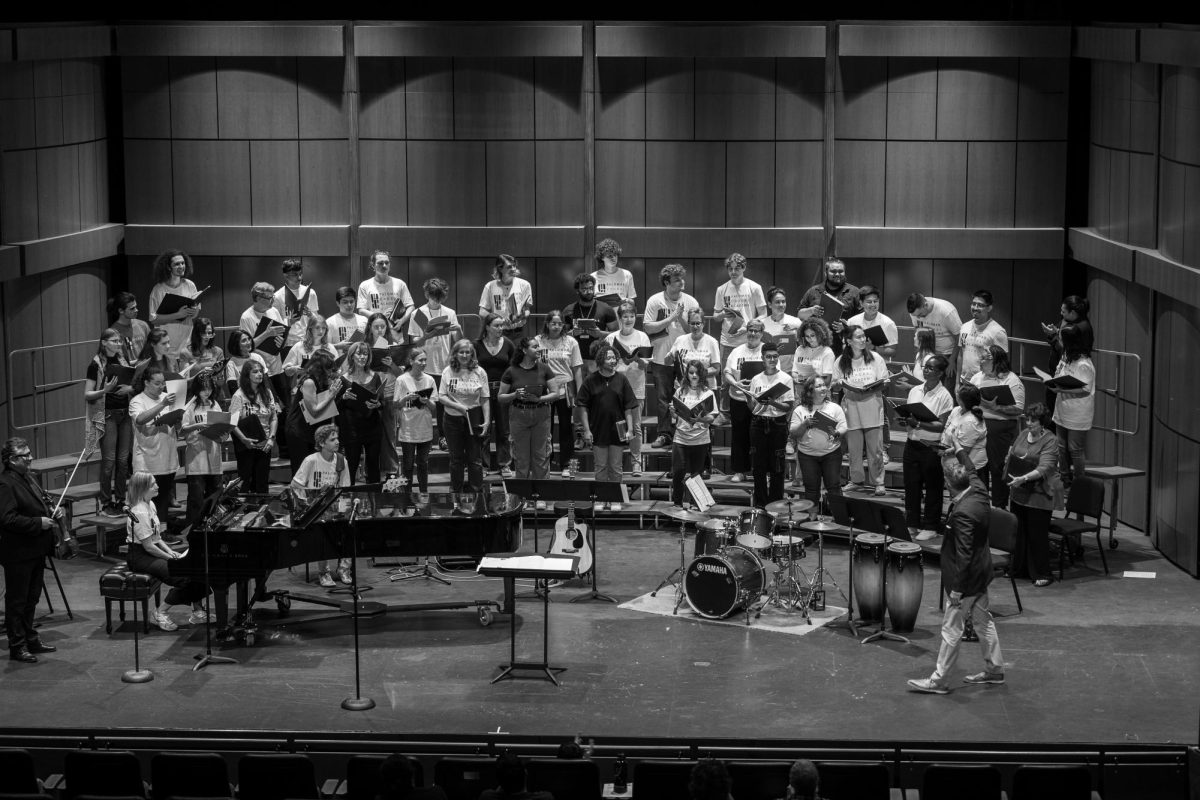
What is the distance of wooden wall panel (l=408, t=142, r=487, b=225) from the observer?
2053cm

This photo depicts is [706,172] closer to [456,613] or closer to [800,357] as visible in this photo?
[800,357]

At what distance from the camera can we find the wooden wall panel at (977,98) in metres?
19.9

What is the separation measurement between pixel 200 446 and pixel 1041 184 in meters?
10.3

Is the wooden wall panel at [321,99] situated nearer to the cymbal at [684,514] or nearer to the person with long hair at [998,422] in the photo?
the cymbal at [684,514]

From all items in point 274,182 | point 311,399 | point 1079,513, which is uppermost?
point 274,182

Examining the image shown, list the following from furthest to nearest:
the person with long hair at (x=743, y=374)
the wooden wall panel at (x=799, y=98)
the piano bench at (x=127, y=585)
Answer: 1. the wooden wall panel at (x=799, y=98)
2. the person with long hair at (x=743, y=374)
3. the piano bench at (x=127, y=585)

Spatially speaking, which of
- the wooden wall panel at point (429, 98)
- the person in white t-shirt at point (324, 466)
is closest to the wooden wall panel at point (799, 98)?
the wooden wall panel at point (429, 98)

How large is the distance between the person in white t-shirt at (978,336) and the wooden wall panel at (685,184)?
402cm

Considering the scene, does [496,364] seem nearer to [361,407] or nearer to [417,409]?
[417,409]

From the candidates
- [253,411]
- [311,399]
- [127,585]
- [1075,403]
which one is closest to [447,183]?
[311,399]

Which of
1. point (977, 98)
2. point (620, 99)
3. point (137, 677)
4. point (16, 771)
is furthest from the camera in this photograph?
point (620, 99)

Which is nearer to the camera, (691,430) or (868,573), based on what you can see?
(868,573)

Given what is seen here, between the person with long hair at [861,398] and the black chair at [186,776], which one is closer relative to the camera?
the black chair at [186,776]

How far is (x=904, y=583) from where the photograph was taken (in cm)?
1437
